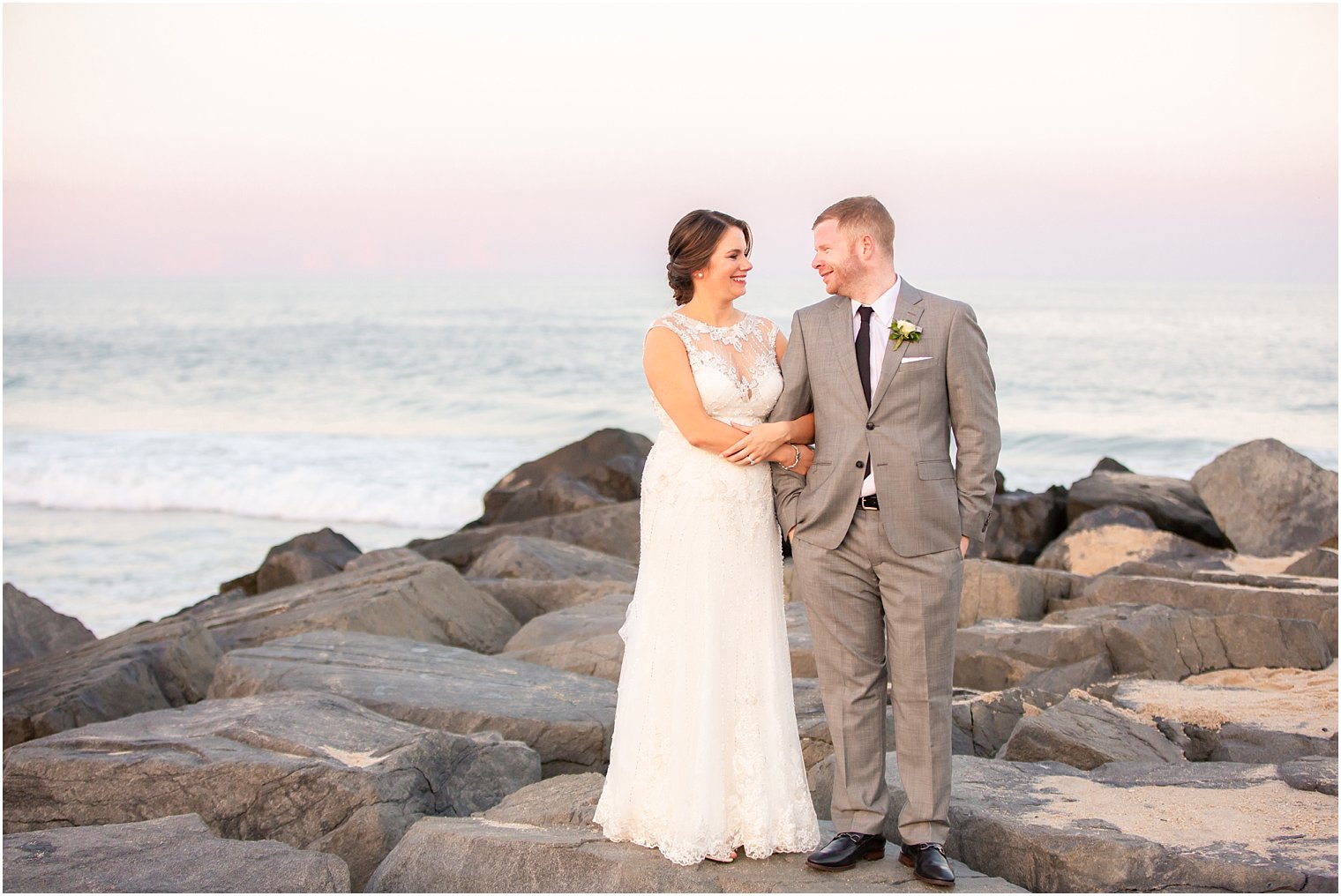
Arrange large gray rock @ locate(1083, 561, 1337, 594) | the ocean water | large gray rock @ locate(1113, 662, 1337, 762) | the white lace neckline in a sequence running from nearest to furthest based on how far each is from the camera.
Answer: the white lace neckline → large gray rock @ locate(1113, 662, 1337, 762) → large gray rock @ locate(1083, 561, 1337, 594) → the ocean water

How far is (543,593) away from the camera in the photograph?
9727 millimetres

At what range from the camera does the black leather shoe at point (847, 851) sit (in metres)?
4.12

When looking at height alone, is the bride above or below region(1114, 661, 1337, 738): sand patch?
above

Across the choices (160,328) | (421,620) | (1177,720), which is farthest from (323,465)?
(160,328)

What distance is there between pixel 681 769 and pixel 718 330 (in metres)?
1.53

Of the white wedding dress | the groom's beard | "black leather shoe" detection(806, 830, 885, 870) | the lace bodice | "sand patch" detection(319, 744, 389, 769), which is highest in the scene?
the groom's beard

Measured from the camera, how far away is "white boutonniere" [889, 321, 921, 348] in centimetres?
404

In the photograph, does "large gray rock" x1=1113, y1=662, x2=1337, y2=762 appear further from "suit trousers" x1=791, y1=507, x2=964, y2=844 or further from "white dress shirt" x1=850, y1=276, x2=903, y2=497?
"white dress shirt" x1=850, y1=276, x2=903, y2=497

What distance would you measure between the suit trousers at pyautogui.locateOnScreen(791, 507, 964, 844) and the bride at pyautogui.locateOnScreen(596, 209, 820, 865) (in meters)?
0.24

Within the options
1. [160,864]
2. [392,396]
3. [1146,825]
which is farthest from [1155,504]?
[392,396]

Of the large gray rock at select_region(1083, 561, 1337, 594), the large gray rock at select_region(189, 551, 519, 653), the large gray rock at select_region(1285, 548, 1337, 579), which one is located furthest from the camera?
the large gray rock at select_region(1285, 548, 1337, 579)

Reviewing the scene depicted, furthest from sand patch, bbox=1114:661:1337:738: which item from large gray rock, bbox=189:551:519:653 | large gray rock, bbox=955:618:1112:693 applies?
large gray rock, bbox=189:551:519:653

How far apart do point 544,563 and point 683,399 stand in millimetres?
6438

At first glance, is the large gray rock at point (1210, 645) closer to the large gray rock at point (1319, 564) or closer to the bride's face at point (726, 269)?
the large gray rock at point (1319, 564)
